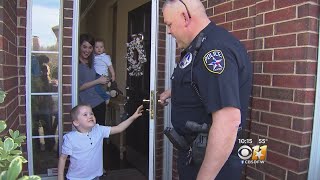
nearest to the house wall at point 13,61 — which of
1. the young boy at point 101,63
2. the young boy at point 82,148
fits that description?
the young boy at point 82,148

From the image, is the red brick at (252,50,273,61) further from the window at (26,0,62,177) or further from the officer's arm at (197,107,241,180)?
the window at (26,0,62,177)

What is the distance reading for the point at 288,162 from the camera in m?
1.98

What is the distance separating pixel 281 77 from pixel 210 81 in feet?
2.36

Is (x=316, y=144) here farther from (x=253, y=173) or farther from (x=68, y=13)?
(x=68, y=13)

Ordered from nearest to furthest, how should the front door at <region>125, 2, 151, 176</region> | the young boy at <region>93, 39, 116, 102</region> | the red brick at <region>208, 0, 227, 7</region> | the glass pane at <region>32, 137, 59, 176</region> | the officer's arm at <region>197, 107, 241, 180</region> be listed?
the officer's arm at <region>197, 107, 241, 180</region> < the red brick at <region>208, 0, 227, 7</region> < the glass pane at <region>32, 137, 59, 176</region> < the young boy at <region>93, 39, 116, 102</region> < the front door at <region>125, 2, 151, 176</region>

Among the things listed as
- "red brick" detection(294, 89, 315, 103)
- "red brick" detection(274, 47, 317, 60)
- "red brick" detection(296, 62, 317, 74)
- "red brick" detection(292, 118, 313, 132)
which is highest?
"red brick" detection(274, 47, 317, 60)

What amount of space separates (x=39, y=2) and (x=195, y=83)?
185 cm

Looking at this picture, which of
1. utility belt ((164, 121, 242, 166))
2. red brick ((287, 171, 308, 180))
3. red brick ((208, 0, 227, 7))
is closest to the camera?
utility belt ((164, 121, 242, 166))

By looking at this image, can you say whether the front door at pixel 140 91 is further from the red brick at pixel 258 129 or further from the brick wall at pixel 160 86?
the red brick at pixel 258 129

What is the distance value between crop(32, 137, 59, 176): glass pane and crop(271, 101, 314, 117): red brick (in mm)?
1988

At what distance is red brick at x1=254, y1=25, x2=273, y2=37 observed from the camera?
2.10 meters

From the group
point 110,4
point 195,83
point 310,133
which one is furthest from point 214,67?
point 110,4

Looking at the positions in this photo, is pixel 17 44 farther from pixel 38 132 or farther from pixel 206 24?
pixel 206 24

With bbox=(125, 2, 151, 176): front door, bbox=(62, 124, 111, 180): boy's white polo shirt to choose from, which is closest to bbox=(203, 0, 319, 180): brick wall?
bbox=(62, 124, 111, 180): boy's white polo shirt
